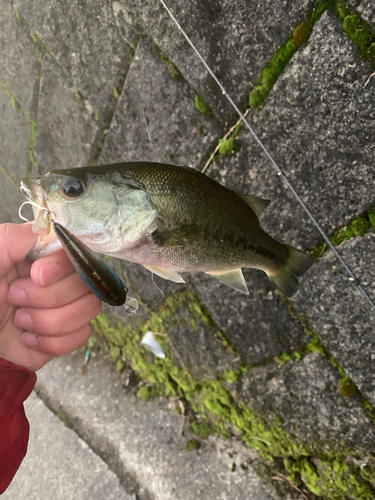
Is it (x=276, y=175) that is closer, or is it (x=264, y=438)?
(x=276, y=175)

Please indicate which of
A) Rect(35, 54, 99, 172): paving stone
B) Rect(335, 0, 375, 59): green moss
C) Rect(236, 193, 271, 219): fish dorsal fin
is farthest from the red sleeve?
Rect(335, 0, 375, 59): green moss

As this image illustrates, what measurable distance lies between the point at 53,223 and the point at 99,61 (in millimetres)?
1486

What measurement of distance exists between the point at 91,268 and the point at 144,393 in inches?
77.2

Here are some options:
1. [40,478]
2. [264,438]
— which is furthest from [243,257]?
[40,478]

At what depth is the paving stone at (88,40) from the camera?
194cm

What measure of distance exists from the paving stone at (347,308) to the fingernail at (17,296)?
1.29m

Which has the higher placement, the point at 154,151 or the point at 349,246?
the point at 349,246

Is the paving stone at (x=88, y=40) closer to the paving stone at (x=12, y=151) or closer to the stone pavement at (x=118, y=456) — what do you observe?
the paving stone at (x=12, y=151)

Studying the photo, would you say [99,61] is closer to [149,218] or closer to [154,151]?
[154,151]

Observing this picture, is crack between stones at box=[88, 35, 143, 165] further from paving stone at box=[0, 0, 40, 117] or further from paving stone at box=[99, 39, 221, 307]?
paving stone at box=[0, 0, 40, 117]

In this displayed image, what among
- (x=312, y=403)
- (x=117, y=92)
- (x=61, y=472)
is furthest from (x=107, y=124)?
(x=61, y=472)

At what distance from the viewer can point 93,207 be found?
3.78 ft

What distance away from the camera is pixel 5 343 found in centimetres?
137

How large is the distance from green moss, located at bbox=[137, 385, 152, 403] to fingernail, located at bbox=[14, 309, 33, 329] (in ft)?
5.21
